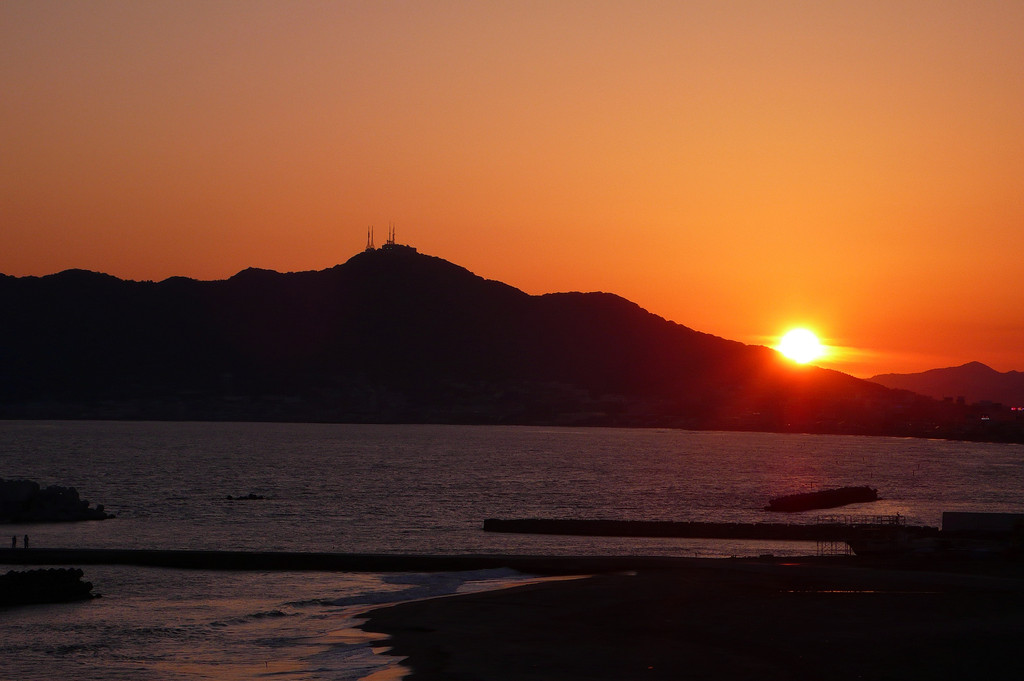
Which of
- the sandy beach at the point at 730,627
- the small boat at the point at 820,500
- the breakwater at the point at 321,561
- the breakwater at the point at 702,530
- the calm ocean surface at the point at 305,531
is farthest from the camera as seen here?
the small boat at the point at 820,500

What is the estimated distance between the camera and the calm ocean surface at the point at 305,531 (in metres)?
37.6

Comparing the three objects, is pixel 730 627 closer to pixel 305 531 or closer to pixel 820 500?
pixel 305 531

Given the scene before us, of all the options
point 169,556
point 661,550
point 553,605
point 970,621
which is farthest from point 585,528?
point 970,621

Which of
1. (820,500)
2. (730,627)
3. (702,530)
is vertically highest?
(730,627)

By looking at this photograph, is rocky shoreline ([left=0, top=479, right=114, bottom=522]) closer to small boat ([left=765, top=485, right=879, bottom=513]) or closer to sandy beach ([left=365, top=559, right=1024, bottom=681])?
sandy beach ([left=365, top=559, right=1024, bottom=681])

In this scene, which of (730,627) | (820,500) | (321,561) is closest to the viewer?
(730,627)

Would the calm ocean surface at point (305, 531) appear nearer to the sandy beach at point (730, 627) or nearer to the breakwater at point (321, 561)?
the breakwater at point (321, 561)

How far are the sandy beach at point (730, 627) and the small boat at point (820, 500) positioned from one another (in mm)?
71007

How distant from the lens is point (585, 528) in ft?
267

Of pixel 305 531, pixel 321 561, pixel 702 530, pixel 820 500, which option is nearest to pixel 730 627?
pixel 321 561

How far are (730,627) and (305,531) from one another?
5564 cm

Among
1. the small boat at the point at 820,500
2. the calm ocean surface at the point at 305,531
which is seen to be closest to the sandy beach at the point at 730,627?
the calm ocean surface at the point at 305,531

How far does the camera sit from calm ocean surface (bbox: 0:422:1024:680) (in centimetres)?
3762

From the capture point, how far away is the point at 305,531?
87250 millimetres
